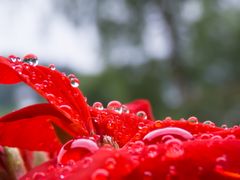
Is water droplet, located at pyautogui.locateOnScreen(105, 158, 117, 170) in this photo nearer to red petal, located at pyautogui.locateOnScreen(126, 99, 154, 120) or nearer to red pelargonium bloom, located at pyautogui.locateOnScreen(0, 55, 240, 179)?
red pelargonium bloom, located at pyautogui.locateOnScreen(0, 55, 240, 179)

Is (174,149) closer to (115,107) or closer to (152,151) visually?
(152,151)

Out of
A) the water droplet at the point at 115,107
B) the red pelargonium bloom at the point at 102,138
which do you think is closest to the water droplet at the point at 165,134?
the red pelargonium bloom at the point at 102,138

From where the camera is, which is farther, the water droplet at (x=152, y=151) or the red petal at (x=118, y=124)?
the red petal at (x=118, y=124)

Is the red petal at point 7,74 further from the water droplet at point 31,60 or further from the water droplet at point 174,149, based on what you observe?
the water droplet at point 174,149

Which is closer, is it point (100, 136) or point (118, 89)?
point (100, 136)

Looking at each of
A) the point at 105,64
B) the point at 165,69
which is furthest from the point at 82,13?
the point at 165,69

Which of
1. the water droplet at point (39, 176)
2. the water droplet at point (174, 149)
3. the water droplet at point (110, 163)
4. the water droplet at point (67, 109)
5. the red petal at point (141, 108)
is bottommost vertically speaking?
the water droplet at point (39, 176)

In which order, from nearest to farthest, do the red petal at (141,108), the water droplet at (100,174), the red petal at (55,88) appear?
the water droplet at (100,174), the red petal at (55,88), the red petal at (141,108)

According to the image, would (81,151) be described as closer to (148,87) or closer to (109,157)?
(109,157)
